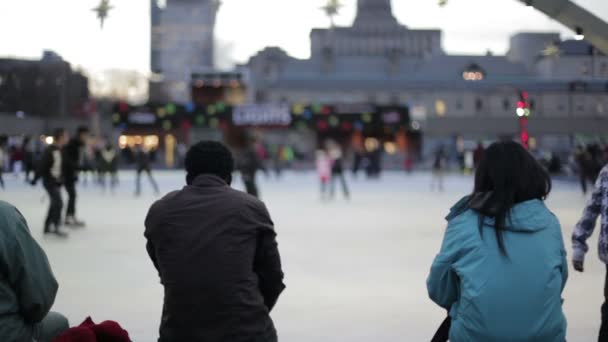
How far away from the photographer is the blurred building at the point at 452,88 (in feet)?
206

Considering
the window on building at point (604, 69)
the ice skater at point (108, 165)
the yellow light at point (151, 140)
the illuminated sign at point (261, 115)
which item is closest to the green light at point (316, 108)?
the illuminated sign at point (261, 115)

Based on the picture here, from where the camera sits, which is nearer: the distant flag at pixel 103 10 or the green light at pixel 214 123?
the distant flag at pixel 103 10

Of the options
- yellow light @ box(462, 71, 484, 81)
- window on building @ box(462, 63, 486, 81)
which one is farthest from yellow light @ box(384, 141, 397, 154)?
yellow light @ box(462, 71, 484, 81)

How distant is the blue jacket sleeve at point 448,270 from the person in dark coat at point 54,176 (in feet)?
29.7

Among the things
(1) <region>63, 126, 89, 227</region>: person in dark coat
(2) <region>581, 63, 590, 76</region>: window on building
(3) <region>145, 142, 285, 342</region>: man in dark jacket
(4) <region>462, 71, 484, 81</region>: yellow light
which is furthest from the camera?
(4) <region>462, 71, 484, 81</region>: yellow light

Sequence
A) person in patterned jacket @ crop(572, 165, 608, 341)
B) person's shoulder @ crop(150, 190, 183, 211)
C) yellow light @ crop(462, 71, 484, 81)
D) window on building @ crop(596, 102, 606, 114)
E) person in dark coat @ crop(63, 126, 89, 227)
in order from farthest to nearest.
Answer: yellow light @ crop(462, 71, 484, 81) → window on building @ crop(596, 102, 606, 114) → person in dark coat @ crop(63, 126, 89, 227) → person in patterned jacket @ crop(572, 165, 608, 341) → person's shoulder @ crop(150, 190, 183, 211)

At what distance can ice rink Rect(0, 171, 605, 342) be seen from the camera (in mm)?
Result: 5758

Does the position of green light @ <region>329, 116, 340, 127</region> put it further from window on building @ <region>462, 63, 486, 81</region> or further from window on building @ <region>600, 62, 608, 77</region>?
window on building @ <region>600, 62, 608, 77</region>

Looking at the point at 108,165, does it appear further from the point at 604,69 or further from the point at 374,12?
the point at 374,12

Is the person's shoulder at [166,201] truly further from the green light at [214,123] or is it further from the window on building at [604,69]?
the green light at [214,123]

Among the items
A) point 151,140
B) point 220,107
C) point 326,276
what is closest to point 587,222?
point 326,276

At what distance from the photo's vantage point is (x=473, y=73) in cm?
7219

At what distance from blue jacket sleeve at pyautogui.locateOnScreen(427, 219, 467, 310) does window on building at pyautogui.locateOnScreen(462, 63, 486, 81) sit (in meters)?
69.8

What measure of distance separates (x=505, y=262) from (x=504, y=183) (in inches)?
11.9
